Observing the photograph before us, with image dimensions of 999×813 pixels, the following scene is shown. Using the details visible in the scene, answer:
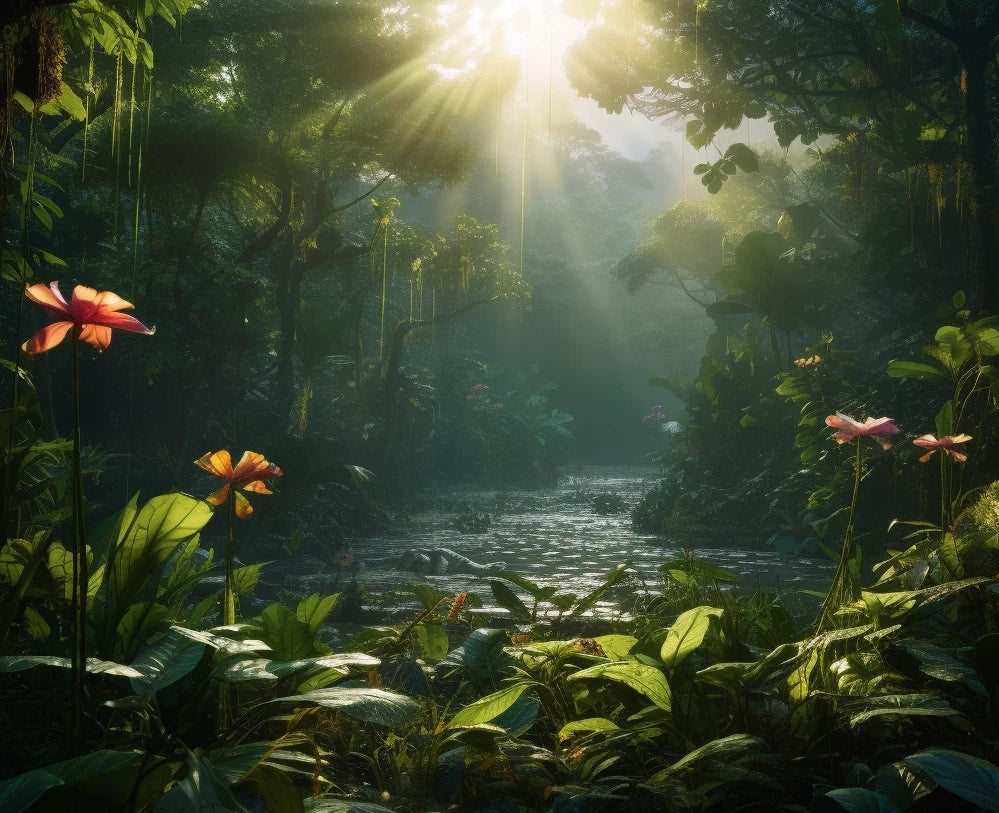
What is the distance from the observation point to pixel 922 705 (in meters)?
1.52

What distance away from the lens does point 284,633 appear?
199cm

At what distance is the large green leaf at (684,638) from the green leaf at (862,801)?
1.72 feet

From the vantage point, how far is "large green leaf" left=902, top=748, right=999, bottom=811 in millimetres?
1194

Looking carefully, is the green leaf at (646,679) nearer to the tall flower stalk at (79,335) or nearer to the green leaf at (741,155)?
the tall flower stalk at (79,335)

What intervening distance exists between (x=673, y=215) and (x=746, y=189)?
2.63 meters

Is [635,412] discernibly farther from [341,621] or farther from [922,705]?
[922,705]

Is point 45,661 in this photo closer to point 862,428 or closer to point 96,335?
point 96,335

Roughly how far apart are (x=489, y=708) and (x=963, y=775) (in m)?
0.83

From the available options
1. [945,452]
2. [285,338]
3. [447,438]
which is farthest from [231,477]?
[447,438]

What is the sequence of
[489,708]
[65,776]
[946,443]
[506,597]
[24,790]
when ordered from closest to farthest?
[24,790] → [65,776] → [489,708] → [946,443] → [506,597]

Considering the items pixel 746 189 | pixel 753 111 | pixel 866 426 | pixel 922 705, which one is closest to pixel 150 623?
pixel 922 705

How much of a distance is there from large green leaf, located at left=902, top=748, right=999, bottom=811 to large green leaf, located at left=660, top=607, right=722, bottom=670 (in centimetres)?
53

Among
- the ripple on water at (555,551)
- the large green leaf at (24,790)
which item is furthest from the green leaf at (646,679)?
the ripple on water at (555,551)

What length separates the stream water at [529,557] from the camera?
539 cm
